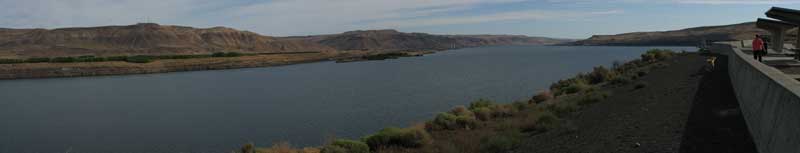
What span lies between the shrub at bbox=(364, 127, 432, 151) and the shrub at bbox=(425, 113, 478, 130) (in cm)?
241

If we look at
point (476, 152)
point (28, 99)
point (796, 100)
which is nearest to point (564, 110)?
point (476, 152)

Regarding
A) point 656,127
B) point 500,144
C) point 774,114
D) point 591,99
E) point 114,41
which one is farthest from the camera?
point 114,41

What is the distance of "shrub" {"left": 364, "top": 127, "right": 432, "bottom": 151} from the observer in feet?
44.7

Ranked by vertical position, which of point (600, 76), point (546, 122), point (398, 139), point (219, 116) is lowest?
point (219, 116)

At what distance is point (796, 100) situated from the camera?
6562 mm

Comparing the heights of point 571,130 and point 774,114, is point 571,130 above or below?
below

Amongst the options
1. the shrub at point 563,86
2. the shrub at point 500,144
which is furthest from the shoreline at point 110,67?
the shrub at point 500,144

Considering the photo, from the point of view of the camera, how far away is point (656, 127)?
1220 centimetres

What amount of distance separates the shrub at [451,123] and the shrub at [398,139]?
2408 millimetres

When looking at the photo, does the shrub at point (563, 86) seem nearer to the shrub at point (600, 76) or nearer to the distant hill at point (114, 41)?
the shrub at point (600, 76)

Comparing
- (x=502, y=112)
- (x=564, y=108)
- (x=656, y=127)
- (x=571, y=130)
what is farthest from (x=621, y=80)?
(x=656, y=127)

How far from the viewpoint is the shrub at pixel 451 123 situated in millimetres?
16269

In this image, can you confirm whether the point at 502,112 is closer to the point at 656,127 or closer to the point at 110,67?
the point at 656,127

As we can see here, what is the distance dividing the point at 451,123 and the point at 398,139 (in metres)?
2.95
